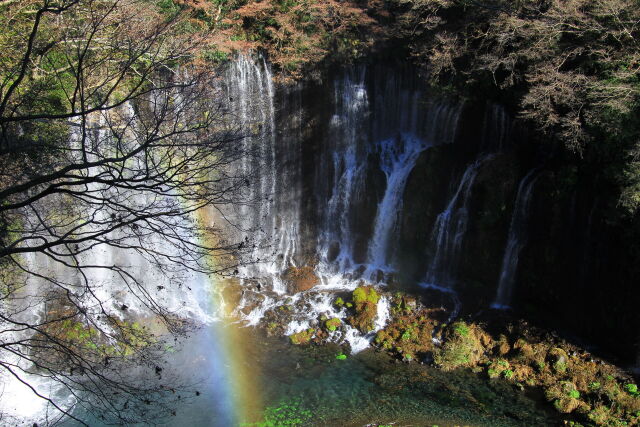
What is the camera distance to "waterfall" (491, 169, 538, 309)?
37.9 ft

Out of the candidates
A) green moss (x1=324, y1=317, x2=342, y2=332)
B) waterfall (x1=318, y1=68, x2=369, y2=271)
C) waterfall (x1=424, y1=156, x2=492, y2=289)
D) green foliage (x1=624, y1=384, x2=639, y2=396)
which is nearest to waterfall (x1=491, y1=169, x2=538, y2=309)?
waterfall (x1=424, y1=156, x2=492, y2=289)

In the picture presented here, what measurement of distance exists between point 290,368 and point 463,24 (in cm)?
972

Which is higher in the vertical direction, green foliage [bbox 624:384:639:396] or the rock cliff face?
the rock cliff face

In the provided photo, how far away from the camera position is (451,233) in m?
12.8

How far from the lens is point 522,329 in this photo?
11047 millimetres

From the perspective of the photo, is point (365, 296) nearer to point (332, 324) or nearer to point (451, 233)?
point (332, 324)

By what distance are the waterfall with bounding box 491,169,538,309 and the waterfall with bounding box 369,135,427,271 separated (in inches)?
127

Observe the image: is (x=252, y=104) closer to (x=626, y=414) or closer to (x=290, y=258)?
(x=290, y=258)

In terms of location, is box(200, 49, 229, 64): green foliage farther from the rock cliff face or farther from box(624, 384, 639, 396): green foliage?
box(624, 384, 639, 396): green foliage

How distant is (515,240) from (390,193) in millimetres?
3801

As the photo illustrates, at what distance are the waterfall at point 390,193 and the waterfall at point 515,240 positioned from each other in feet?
10.6

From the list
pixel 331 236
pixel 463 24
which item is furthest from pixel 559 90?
pixel 331 236

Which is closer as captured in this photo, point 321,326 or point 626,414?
point 626,414

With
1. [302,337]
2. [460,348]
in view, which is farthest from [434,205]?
[302,337]
